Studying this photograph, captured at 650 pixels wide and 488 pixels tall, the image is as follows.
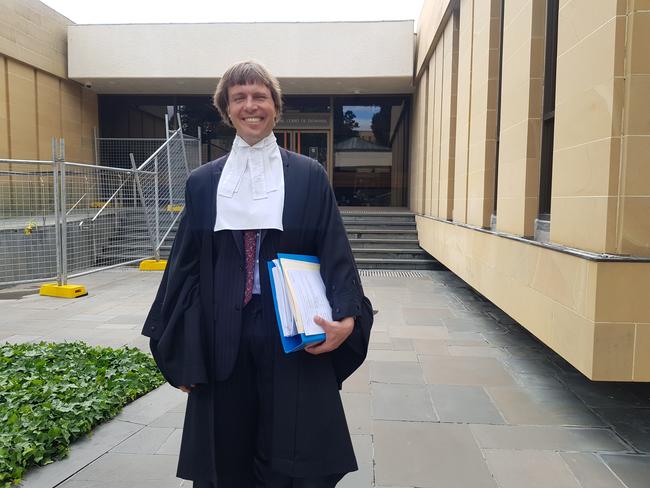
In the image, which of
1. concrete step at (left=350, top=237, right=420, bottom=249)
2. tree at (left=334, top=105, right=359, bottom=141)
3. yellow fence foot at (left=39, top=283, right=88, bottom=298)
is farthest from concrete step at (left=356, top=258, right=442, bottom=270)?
tree at (left=334, top=105, right=359, bottom=141)

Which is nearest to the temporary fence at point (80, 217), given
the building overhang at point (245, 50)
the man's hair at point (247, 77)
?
the building overhang at point (245, 50)

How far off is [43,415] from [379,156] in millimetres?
13703

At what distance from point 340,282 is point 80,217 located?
813 cm

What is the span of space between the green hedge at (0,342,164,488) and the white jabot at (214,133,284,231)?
1787 mm

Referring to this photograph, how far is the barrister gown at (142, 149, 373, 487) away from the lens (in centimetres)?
179

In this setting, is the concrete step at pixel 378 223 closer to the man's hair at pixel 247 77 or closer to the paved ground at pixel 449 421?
the paved ground at pixel 449 421

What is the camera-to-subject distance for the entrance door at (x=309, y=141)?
16.0 metres

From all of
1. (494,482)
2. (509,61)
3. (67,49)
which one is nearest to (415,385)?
(494,482)

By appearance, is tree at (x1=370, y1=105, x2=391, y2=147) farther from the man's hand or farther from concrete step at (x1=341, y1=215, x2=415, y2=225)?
the man's hand

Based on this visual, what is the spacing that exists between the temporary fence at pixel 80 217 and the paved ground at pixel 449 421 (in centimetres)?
231

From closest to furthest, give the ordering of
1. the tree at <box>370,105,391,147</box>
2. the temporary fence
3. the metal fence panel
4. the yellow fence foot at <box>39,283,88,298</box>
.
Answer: the yellow fence foot at <box>39,283,88,298</box> < the temporary fence < the metal fence panel < the tree at <box>370,105,391,147</box>

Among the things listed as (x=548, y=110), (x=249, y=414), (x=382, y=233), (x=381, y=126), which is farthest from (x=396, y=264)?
(x=249, y=414)

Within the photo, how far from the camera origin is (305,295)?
1.73 m

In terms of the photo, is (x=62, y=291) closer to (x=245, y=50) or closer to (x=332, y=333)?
(x=332, y=333)
